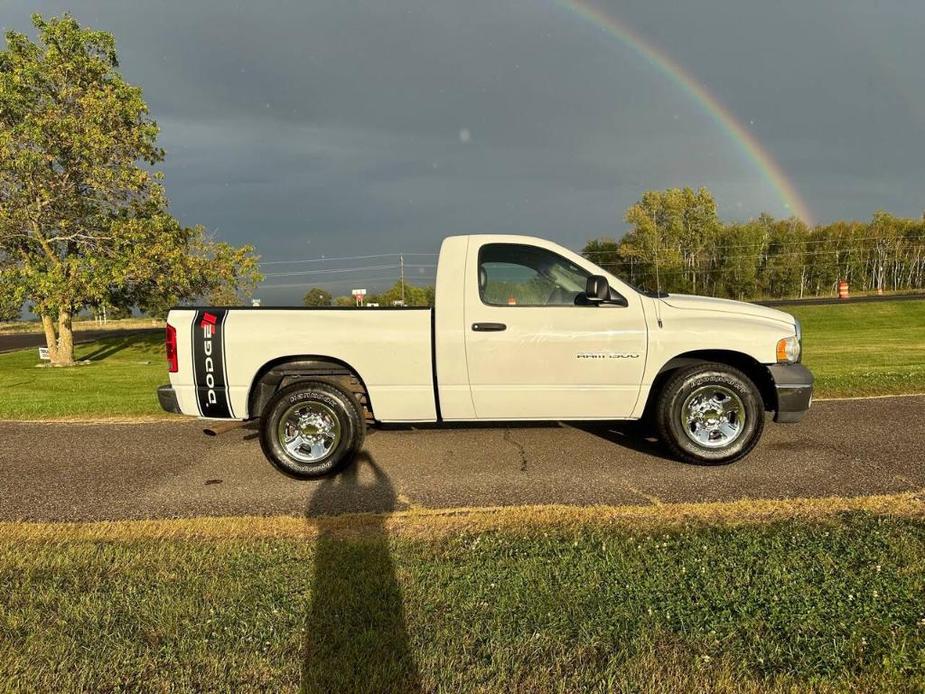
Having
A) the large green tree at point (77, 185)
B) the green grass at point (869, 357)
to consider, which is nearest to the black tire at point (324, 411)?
the green grass at point (869, 357)

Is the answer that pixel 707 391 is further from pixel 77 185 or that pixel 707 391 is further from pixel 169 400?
pixel 77 185

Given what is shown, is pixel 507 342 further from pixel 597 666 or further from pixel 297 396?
pixel 597 666

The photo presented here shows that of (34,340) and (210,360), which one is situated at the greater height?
(210,360)

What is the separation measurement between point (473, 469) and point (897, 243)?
7621 cm

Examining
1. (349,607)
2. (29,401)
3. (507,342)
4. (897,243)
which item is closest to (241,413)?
(507,342)

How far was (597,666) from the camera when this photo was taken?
217 cm

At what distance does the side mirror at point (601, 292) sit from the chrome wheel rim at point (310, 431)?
101 inches

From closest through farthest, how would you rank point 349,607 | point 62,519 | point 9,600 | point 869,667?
point 869,667, point 349,607, point 9,600, point 62,519

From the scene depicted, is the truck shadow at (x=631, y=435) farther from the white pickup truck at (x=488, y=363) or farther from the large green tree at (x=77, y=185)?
the large green tree at (x=77, y=185)

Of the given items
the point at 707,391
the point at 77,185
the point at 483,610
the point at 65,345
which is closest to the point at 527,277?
the point at 707,391

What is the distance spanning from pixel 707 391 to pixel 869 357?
979 cm

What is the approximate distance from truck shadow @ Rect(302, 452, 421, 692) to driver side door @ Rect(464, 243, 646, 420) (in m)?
1.60

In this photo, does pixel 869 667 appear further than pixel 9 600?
No

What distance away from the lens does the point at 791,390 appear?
4.77 metres
